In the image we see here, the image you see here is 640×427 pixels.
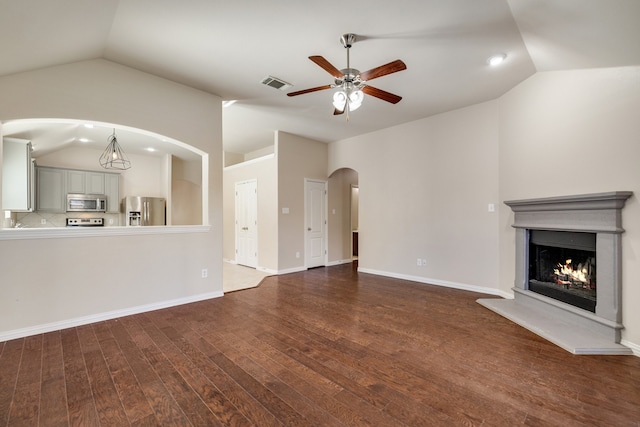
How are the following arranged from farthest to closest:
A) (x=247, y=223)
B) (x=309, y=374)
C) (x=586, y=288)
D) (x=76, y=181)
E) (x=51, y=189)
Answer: (x=247, y=223)
(x=76, y=181)
(x=51, y=189)
(x=586, y=288)
(x=309, y=374)

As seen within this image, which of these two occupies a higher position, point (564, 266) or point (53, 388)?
point (564, 266)

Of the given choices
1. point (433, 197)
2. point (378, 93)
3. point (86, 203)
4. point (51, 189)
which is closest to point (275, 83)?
point (378, 93)

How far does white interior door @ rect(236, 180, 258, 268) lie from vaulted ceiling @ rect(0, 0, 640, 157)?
305 cm

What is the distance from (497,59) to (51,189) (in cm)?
819

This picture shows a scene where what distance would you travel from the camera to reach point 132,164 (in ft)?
23.1

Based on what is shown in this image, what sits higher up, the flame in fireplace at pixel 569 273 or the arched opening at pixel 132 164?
the arched opening at pixel 132 164

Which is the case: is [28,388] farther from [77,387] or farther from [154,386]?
[154,386]

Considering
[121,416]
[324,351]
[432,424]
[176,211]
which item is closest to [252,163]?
[176,211]

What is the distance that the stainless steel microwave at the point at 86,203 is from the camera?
19.7 feet

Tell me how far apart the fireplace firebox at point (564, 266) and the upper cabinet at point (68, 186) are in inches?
328

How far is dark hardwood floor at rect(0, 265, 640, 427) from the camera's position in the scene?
174 cm

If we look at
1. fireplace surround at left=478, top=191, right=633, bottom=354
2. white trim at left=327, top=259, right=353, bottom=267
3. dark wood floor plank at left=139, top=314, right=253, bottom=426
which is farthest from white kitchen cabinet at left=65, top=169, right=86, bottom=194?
fireplace surround at left=478, top=191, right=633, bottom=354

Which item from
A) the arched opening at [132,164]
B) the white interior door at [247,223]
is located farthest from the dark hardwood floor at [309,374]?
the white interior door at [247,223]

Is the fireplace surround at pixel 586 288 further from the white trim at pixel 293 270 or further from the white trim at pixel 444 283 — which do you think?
the white trim at pixel 293 270
